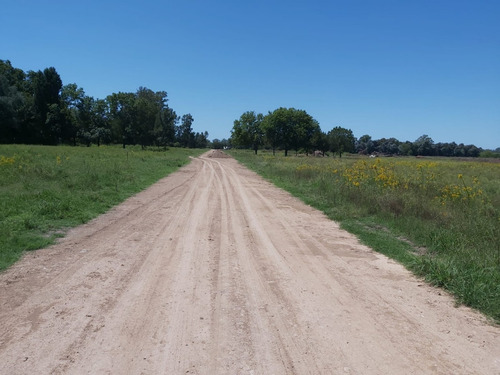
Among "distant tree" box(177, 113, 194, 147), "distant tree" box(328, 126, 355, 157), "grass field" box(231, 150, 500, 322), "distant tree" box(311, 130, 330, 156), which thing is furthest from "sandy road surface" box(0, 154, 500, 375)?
"distant tree" box(177, 113, 194, 147)

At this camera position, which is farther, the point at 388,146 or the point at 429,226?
the point at 388,146

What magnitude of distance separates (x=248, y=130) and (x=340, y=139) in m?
25.7

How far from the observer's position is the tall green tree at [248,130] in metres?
92.7

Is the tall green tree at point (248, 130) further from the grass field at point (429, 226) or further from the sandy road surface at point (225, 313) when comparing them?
the sandy road surface at point (225, 313)

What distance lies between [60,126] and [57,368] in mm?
77673

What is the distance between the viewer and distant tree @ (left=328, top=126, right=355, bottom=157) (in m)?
96.3

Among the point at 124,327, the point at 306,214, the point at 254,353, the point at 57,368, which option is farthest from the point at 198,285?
the point at 306,214

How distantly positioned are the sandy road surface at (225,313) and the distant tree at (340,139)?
9114cm

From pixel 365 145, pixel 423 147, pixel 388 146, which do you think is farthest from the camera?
pixel 365 145

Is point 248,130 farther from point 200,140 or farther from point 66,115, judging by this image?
point 200,140

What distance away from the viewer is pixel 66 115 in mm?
72688

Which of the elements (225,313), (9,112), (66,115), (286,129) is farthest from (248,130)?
(225,313)

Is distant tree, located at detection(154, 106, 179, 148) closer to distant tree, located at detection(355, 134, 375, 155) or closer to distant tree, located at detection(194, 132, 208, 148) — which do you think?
distant tree, located at detection(194, 132, 208, 148)

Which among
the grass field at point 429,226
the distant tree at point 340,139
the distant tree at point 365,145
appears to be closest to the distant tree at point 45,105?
the distant tree at point 340,139
